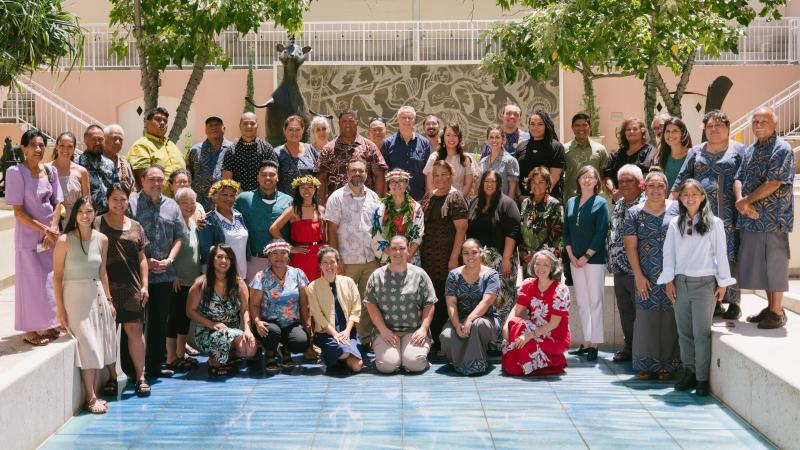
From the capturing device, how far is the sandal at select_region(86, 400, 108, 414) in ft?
23.0

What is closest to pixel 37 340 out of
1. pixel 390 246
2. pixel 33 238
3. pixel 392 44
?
pixel 33 238

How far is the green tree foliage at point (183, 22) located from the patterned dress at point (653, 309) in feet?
15.9

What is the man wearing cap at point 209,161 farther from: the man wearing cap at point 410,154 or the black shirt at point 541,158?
the black shirt at point 541,158

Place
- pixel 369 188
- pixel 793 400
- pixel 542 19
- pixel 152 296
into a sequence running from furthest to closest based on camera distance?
1. pixel 542 19
2. pixel 369 188
3. pixel 152 296
4. pixel 793 400

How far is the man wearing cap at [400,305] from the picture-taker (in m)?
8.28

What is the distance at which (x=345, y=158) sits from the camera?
31.0ft

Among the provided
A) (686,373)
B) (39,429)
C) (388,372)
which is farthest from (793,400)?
(39,429)

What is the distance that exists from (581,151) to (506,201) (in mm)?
1404

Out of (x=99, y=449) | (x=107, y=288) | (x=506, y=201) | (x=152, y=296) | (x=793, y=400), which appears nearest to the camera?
(x=793, y=400)

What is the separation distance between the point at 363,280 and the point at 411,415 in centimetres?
225

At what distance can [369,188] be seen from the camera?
9578 millimetres

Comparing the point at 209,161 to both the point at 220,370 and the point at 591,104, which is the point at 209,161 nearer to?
the point at 220,370

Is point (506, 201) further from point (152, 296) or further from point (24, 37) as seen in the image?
point (24, 37)

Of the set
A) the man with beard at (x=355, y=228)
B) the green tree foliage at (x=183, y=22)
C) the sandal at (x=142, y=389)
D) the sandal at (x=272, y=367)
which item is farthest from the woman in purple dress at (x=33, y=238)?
the green tree foliage at (x=183, y=22)
